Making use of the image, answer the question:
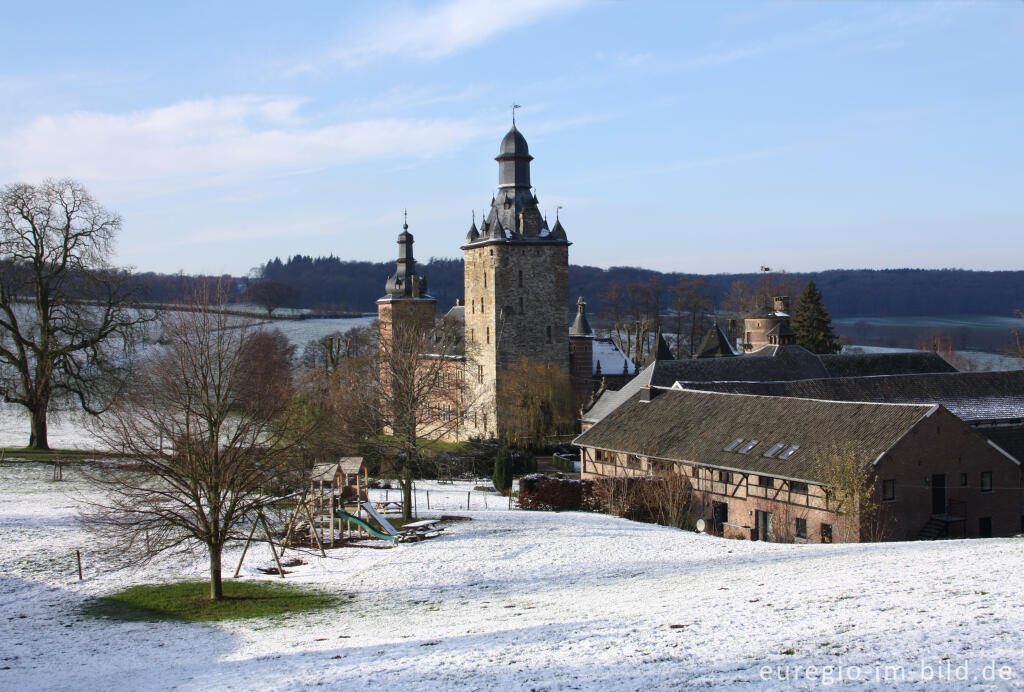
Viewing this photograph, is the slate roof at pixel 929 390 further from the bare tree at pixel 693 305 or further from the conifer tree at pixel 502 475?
the bare tree at pixel 693 305

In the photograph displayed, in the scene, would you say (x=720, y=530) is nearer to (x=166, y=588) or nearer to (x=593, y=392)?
(x=166, y=588)

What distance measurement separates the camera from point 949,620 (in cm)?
1273

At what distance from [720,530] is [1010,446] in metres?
11.6

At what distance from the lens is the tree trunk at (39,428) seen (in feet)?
120

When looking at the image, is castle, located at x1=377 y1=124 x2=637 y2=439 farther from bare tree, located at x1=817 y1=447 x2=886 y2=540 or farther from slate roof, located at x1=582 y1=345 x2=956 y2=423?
bare tree, located at x1=817 y1=447 x2=886 y2=540

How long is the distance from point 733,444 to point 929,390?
12201 millimetres

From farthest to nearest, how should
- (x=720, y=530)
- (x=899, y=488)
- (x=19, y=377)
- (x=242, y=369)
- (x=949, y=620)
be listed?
(x=19, y=377)
(x=720, y=530)
(x=899, y=488)
(x=242, y=369)
(x=949, y=620)

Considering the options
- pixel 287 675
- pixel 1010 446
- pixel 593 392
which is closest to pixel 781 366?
pixel 593 392

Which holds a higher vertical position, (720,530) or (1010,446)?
(1010,446)

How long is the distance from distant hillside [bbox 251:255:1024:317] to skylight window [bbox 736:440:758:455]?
353 ft

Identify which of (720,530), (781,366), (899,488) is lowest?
(720,530)

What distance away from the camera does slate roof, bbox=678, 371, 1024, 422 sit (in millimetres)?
36719

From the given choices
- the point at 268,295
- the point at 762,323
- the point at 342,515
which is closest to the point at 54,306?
the point at 342,515

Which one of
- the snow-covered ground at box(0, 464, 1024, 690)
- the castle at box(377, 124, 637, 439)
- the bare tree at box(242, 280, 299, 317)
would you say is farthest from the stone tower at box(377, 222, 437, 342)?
the bare tree at box(242, 280, 299, 317)
